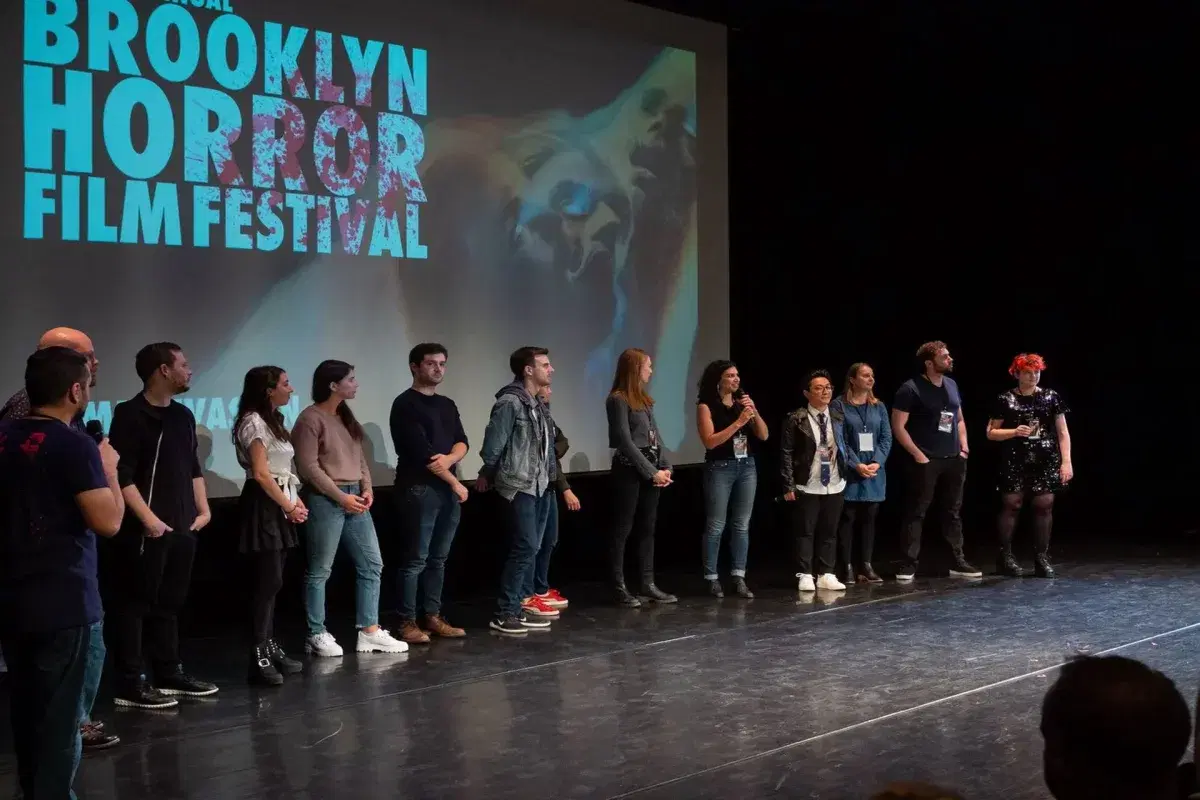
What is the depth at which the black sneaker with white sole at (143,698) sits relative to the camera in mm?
4652

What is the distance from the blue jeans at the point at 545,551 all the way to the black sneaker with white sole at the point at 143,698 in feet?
7.37

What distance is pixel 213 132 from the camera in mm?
6203

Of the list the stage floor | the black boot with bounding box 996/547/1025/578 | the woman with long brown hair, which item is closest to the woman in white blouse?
the stage floor

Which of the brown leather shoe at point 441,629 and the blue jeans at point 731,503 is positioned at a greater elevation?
the blue jeans at point 731,503

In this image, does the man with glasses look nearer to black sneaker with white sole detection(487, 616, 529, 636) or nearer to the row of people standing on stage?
the row of people standing on stage

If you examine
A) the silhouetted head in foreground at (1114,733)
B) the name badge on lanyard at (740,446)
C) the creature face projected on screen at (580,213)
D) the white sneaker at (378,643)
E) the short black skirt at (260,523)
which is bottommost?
the white sneaker at (378,643)

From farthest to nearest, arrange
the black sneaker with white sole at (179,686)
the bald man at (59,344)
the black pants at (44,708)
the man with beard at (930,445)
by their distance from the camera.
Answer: the man with beard at (930,445) → the black sneaker with white sole at (179,686) → the bald man at (59,344) → the black pants at (44,708)

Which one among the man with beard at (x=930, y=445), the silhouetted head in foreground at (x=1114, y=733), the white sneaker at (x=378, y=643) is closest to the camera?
the silhouetted head in foreground at (x=1114, y=733)

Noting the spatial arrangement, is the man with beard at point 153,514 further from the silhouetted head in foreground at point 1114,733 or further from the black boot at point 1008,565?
the black boot at point 1008,565

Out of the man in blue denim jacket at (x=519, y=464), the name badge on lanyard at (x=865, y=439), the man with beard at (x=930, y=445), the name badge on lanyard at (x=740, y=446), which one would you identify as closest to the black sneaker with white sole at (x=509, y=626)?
the man in blue denim jacket at (x=519, y=464)

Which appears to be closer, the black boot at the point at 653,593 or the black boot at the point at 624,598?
the black boot at the point at 624,598

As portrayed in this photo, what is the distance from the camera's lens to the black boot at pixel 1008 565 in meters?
7.68

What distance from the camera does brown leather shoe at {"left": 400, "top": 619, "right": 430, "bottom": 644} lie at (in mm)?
5816

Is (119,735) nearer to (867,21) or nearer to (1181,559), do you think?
(1181,559)
